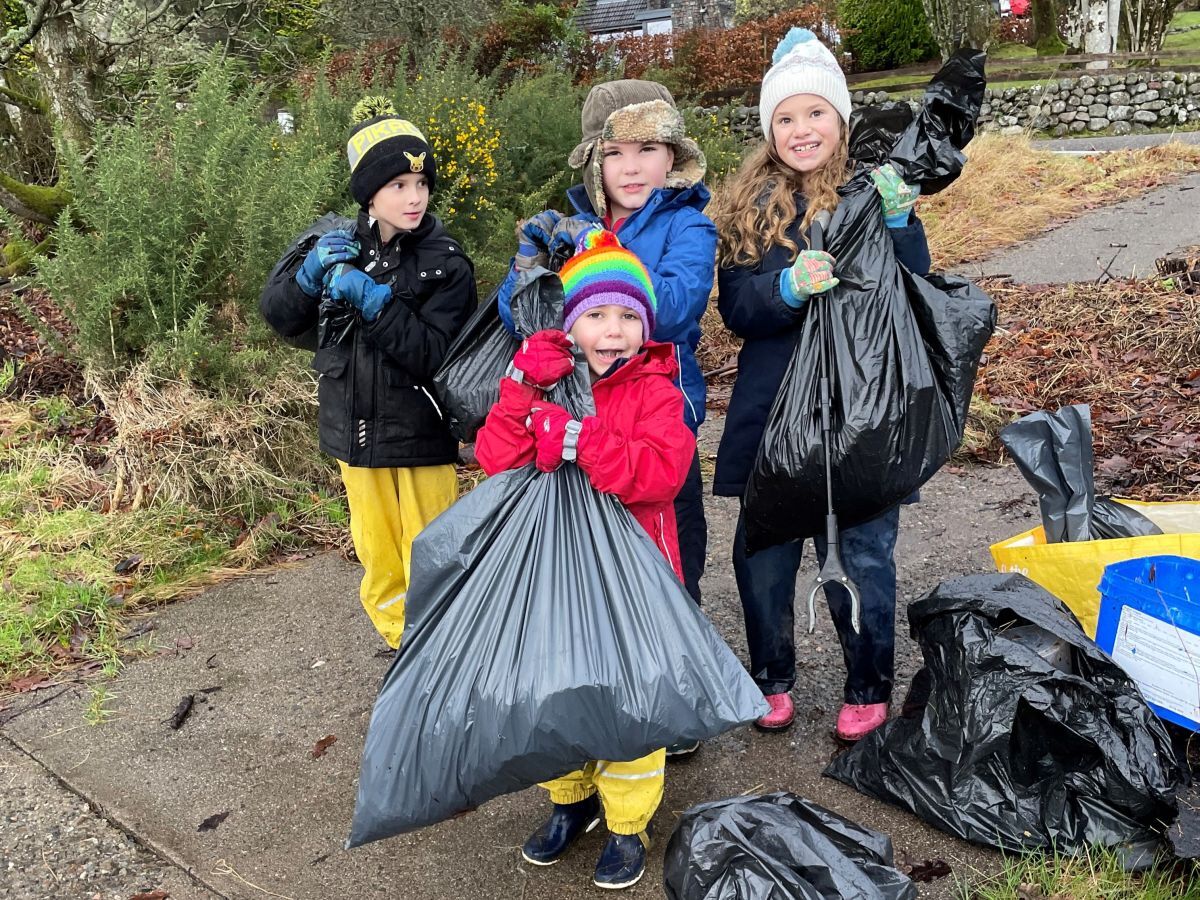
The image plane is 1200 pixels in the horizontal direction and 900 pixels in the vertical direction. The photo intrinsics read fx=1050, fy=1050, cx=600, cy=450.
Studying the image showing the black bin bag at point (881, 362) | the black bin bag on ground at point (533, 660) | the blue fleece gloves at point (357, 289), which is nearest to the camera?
the black bin bag on ground at point (533, 660)

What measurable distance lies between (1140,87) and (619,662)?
17.8 meters

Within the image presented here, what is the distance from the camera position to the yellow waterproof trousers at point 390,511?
332 centimetres

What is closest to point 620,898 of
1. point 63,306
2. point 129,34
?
point 63,306

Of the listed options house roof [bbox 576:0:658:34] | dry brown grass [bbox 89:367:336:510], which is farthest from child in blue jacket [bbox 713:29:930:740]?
house roof [bbox 576:0:658:34]

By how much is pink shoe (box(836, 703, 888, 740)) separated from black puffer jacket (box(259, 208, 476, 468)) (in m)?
1.45

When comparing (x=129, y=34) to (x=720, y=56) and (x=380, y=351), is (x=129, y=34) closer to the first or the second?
(x=380, y=351)

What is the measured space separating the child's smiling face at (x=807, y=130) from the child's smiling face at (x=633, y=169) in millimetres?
329

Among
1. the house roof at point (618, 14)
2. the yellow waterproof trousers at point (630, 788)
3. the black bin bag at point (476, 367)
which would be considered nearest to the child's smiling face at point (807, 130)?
the black bin bag at point (476, 367)

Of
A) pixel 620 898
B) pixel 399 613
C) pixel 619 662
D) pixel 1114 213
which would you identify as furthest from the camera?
pixel 1114 213

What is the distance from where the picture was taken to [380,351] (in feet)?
10.4

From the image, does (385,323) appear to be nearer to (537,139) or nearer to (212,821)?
(212,821)

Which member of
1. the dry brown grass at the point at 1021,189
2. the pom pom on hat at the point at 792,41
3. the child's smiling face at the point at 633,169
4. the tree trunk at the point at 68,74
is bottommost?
the dry brown grass at the point at 1021,189

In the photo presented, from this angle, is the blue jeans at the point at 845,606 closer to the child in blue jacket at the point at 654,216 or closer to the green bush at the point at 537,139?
the child in blue jacket at the point at 654,216

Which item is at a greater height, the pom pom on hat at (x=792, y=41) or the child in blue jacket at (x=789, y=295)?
the pom pom on hat at (x=792, y=41)
